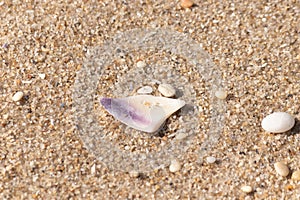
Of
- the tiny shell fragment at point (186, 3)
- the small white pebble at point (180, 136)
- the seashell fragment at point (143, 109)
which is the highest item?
the tiny shell fragment at point (186, 3)

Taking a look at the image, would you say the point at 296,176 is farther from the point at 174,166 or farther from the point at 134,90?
the point at 134,90

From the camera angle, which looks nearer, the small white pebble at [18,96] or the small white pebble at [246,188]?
the small white pebble at [246,188]

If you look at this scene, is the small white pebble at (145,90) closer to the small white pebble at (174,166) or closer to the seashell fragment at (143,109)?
the seashell fragment at (143,109)

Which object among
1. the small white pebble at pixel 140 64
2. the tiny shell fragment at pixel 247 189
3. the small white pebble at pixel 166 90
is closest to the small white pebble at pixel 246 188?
the tiny shell fragment at pixel 247 189

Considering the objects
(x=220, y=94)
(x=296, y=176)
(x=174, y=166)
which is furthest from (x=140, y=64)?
(x=296, y=176)

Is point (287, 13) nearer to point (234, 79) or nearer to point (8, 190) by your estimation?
point (234, 79)

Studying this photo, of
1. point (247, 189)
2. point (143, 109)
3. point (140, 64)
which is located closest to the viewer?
point (247, 189)

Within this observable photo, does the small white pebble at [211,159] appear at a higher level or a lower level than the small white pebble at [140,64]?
lower
